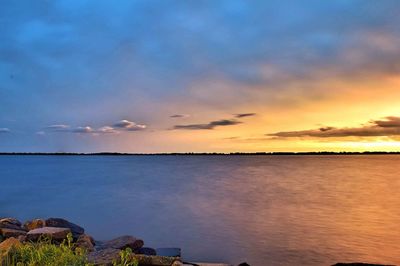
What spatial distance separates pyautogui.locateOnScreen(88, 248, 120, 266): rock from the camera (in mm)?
8402

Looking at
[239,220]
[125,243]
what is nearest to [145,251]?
[125,243]

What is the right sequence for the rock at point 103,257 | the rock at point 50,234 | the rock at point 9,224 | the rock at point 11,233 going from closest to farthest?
the rock at point 103,257
the rock at point 50,234
the rock at point 11,233
the rock at point 9,224

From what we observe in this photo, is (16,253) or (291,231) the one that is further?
(291,231)

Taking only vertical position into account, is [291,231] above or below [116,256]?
below

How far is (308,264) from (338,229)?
8.62 metres

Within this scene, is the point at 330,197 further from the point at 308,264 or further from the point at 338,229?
the point at 308,264

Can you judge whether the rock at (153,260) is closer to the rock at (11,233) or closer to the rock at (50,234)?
the rock at (50,234)

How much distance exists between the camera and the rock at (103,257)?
27.6 ft

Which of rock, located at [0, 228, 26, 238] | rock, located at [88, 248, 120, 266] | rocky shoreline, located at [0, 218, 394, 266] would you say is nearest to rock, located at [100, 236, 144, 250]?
rocky shoreline, located at [0, 218, 394, 266]

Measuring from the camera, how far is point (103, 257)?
8719 mm

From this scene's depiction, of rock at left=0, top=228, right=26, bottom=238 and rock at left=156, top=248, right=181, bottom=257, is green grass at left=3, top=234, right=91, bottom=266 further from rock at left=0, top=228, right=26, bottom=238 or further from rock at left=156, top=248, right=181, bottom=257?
rock at left=156, top=248, right=181, bottom=257

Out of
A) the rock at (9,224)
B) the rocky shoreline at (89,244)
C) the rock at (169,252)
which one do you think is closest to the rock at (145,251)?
the rocky shoreline at (89,244)

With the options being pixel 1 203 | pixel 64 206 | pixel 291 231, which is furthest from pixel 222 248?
pixel 1 203

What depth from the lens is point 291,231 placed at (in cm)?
2405
